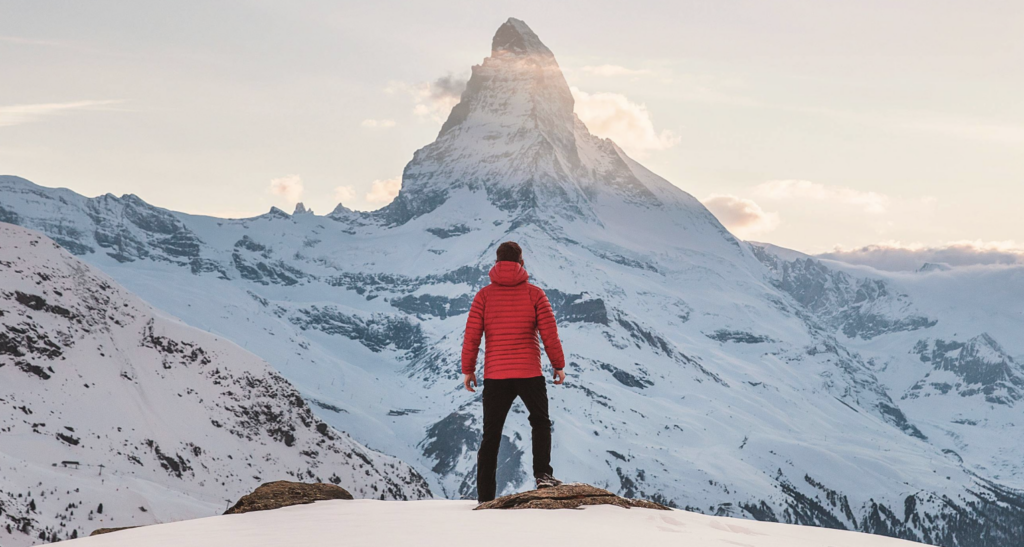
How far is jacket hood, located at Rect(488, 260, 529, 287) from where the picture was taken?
56.0 feet

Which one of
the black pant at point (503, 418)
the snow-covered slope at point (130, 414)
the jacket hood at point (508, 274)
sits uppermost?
the jacket hood at point (508, 274)

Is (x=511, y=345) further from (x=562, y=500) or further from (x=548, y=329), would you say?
(x=562, y=500)

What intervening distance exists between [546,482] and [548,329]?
286 cm

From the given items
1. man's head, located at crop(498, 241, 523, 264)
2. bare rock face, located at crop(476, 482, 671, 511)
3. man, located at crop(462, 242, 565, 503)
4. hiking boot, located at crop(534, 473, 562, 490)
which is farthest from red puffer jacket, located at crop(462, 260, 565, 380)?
bare rock face, located at crop(476, 482, 671, 511)

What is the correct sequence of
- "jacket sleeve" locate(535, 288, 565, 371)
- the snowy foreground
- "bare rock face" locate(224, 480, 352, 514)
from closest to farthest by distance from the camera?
the snowy foreground
"jacket sleeve" locate(535, 288, 565, 371)
"bare rock face" locate(224, 480, 352, 514)

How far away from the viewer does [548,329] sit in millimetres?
16969

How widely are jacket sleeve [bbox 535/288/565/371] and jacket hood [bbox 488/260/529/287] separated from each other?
41cm

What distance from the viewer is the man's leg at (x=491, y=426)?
55.9 ft

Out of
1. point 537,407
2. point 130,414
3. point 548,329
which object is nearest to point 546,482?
point 537,407

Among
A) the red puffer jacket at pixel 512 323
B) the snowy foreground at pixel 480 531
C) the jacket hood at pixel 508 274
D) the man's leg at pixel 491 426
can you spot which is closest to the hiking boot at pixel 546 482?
the man's leg at pixel 491 426

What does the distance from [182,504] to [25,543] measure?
2358cm

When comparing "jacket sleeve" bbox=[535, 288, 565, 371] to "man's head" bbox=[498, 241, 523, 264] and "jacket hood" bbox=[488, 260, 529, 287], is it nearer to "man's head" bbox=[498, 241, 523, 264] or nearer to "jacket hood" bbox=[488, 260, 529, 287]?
"jacket hood" bbox=[488, 260, 529, 287]

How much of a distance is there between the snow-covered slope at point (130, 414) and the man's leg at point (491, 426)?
63.3 metres

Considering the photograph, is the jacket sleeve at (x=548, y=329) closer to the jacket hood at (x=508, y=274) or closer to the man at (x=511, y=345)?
the man at (x=511, y=345)
